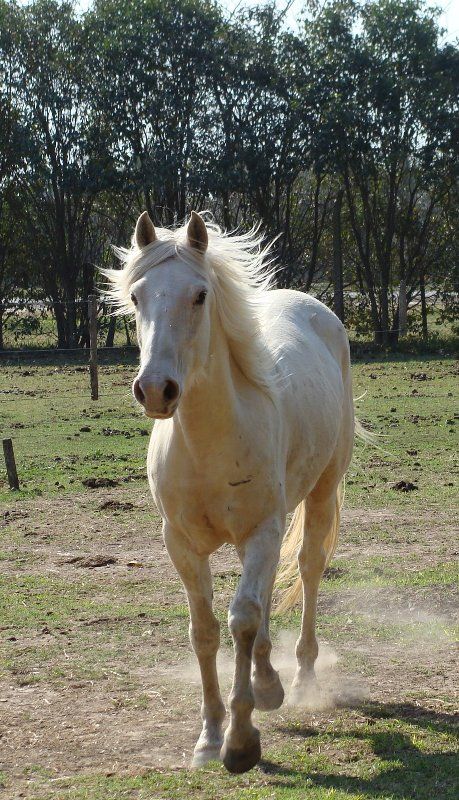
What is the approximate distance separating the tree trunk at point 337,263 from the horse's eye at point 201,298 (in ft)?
60.5

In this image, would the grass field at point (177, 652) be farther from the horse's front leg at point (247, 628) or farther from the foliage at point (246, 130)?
the foliage at point (246, 130)

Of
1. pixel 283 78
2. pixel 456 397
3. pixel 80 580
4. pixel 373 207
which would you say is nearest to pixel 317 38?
pixel 283 78

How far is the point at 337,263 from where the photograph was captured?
21.8m

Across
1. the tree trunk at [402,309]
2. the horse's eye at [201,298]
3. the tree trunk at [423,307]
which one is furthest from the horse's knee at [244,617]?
the tree trunk at [423,307]

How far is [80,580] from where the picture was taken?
6344 millimetres

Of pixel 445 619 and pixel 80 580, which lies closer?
pixel 445 619

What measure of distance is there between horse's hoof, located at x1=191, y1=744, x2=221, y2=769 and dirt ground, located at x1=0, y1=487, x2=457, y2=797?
0.05m

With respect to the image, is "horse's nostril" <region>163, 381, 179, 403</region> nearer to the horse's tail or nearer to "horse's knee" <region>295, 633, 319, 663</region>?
"horse's knee" <region>295, 633, 319, 663</region>

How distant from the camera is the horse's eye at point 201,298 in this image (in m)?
3.45

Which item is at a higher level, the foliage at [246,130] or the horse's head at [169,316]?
the foliage at [246,130]

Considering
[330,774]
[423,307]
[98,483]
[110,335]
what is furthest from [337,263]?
[330,774]

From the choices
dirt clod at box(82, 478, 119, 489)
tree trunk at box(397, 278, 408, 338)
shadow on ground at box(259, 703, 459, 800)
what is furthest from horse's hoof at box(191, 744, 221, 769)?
tree trunk at box(397, 278, 408, 338)

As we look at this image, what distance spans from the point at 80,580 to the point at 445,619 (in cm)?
233

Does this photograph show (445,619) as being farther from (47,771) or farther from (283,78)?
(283,78)
